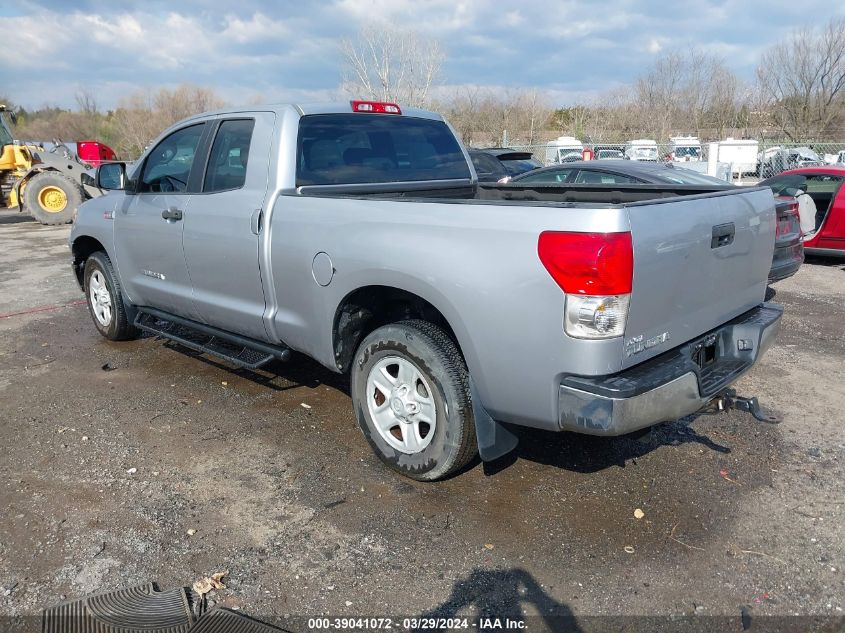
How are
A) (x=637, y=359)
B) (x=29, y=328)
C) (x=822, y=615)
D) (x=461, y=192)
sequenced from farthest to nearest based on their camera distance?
1. (x=29, y=328)
2. (x=461, y=192)
3. (x=637, y=359)
4. (x=822, y=615)

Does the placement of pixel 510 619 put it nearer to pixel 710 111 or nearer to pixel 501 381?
pixel 501 381

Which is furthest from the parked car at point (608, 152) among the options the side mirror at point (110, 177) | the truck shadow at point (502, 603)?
the truck shadow at point (502, 603)

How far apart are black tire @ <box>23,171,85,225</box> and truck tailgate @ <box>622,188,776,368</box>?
56.0 ft

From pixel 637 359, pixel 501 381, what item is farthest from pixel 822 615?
pixel 501 381

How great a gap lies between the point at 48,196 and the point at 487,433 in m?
17.3

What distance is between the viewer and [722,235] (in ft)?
10.5

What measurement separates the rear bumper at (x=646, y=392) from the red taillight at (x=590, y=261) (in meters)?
0.40

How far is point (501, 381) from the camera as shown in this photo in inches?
118

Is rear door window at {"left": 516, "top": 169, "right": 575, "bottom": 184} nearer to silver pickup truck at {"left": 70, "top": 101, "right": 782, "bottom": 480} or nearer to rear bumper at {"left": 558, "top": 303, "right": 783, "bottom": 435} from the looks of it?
silver pickup truck at {"left": 70, "top": 101, "right": 782, "bottom": 480}

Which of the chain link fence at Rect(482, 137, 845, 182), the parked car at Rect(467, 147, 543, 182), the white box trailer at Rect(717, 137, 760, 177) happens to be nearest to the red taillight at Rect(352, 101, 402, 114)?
the parked car at Rect(467, 147, 543, 182)

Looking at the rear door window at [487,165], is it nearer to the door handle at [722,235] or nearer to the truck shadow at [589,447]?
the truck shadow at [589,447]

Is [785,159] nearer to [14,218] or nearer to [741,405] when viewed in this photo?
[741,405]

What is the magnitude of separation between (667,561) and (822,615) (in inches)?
23.6

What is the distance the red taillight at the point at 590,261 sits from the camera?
2.62 meters
